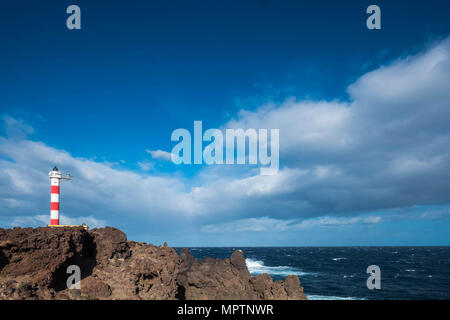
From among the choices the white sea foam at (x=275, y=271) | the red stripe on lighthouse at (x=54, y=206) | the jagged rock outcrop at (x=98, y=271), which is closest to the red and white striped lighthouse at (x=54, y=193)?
the red stripe on lighthouse at (x=54, y=206)

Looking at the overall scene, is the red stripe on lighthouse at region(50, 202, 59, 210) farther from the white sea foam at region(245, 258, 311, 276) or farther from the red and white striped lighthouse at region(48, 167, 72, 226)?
the white sea foam at region(245, 258, 311, 276)

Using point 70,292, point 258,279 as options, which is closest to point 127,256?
point 70,292

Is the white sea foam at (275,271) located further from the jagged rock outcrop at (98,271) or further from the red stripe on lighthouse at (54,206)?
the red stripe on lighthouse at (54,206)

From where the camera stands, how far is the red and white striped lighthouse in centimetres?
2552

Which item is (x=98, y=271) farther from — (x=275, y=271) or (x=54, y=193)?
(x=275, y=271)

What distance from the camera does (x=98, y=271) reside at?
672 inches

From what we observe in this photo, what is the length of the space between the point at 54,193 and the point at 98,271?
1330 centimetres

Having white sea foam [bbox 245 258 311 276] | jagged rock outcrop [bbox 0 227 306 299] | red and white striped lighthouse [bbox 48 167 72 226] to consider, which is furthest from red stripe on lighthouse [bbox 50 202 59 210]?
white sea foam [bbox 245 258 311 276]

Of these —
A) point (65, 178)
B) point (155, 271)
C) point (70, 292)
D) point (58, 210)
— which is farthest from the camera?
point (65, 178)

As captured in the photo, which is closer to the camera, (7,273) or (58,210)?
(7,273)

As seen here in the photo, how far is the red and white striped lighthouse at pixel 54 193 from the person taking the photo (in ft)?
83.7
